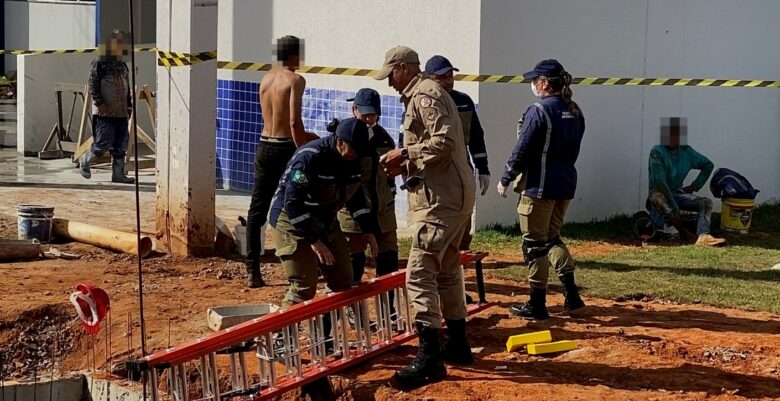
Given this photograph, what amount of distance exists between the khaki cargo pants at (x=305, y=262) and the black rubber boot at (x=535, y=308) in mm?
1670

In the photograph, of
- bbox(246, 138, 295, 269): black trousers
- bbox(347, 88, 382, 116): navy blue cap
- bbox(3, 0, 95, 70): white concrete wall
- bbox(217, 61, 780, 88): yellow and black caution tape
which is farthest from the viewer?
bbox(3, 0, 95, 70): white concrete wall

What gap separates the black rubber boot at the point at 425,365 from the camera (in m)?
6.96

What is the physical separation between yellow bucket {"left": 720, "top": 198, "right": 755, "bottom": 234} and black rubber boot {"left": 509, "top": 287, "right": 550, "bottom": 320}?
16.4 ft

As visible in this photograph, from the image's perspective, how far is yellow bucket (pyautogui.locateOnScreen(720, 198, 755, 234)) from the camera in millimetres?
12805

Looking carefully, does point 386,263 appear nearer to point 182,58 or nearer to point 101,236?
point 182,58

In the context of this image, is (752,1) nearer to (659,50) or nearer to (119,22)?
(659,50)

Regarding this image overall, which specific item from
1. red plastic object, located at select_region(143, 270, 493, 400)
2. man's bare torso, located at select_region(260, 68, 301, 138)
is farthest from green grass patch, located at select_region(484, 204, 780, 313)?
red plastic object, located at select_region(143, 270, 493, 400)

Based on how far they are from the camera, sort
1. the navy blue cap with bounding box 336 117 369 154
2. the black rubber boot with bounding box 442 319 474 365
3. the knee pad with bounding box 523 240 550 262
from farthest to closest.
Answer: the knee pad with bounding box 523 240 550 262, the black rubber boot with bounding box 442 319 474 365, the navy blue cap with bounding box 336 117 369 154

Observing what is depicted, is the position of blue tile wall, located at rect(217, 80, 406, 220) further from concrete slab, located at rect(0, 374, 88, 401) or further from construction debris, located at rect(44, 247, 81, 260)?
concrete slab, located at rect(0, 374, 88, 401)

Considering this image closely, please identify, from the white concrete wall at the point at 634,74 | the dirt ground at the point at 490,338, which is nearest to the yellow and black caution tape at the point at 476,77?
the white concrete wall at the point at 634,74

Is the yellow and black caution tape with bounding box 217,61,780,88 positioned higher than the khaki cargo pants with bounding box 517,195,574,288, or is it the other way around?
the yellow and black caution tape with bounding box 217,61,780,88

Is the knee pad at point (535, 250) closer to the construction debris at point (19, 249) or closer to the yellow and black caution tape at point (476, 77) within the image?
the yellow and black caution tape at point (476, 77)

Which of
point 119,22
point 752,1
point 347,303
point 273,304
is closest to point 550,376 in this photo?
point 347,303

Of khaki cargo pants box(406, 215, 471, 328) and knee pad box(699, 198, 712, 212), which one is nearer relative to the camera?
khaki cargo pants box(406, 215, 471, 328)
